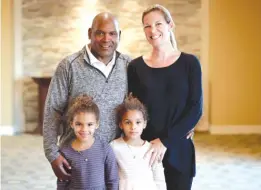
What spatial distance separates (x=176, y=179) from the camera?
6.63 ft

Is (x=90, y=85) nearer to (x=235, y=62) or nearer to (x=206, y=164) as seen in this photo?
(x=206, y=164)

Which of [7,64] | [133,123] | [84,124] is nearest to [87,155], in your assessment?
[84,124]

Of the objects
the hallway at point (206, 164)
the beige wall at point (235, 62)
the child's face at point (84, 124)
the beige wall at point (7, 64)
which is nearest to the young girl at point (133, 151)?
the child's face at point (84, 124)

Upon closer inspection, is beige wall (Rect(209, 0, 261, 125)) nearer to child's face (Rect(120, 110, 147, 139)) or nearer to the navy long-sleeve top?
the navy long-sleeve top

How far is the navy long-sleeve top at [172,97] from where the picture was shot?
1.93 meters

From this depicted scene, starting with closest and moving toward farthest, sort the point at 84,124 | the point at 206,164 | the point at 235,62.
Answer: the point at 84,124, the point at 206,164, the point at 235,62

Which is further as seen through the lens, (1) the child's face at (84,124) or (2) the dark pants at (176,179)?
(2) the dark pants at (176,179)

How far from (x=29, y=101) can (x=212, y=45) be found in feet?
9.31

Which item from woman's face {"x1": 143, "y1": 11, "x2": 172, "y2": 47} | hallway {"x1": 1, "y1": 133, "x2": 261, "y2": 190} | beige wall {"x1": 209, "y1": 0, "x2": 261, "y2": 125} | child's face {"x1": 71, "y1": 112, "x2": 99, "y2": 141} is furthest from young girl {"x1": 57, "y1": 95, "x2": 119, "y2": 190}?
beige wall {"x1": 209, "y1": 0, "x2": 261, "y2": 125}

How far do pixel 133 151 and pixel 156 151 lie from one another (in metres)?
0.10

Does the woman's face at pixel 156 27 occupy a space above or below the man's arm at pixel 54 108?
above

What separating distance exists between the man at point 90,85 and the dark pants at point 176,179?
1.06 ft

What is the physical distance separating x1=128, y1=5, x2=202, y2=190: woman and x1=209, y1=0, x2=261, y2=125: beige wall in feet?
14.8

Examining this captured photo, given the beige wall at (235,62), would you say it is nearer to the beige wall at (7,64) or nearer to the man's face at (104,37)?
the beige wall at (7,64)
